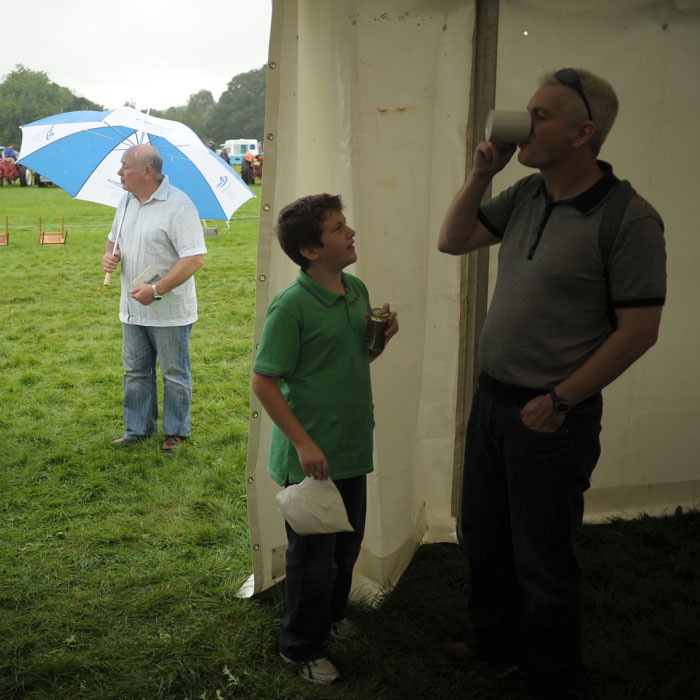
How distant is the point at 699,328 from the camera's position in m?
3.65

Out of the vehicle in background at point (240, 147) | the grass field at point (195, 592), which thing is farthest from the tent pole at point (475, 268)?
the vehicle in background at point (240, 147)

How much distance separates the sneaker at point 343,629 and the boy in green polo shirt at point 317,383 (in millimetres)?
253

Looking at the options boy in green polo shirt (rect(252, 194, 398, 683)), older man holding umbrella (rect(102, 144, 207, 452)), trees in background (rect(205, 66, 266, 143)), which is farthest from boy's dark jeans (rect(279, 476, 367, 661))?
trees in background (rect(205, 66, 266, 143))

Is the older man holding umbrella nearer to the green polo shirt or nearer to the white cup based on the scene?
the green polo shirt

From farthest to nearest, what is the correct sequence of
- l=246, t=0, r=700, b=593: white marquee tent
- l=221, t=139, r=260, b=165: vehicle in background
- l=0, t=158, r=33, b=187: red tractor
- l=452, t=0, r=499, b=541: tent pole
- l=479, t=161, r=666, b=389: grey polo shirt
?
l=221, t=139, r=260, b=165: vehicle in background, l=0, t=158, r=33, b=187: red tractor, l=452, t=0, r=499, b=541: tent pole, l=246, t=0, r=700, b=593: white marquee tent, l=479, t=161, r=666, b=389: grey polo shirt

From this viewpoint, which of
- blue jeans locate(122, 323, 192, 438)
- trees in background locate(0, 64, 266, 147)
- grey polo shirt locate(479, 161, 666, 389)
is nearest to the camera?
grey polo shirt locate(479, 161, 666, 389)

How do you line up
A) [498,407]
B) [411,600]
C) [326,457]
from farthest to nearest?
[411,600] → [326,457] → [498,407]

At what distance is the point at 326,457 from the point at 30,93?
62674 mm

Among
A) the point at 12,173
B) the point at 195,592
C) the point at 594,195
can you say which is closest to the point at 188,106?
the point at 12,173

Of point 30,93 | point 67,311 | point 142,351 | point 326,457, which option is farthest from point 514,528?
point 30,93

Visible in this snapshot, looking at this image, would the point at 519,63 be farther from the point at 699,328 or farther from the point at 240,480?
the point at 240,480

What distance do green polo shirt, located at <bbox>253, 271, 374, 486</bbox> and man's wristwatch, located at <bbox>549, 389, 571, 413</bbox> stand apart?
2.01 ft

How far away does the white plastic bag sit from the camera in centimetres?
228

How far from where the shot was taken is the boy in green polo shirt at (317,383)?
2.26 m
